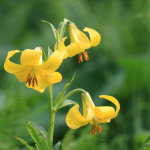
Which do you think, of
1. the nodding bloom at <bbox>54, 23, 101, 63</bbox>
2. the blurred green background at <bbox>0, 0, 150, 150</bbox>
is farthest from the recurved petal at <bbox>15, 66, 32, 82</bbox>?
the blurred green background at <bbox>0, 0, 150, 150</bbox>

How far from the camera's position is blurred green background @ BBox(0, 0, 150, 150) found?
187 cm

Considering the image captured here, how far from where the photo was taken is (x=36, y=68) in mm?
1213

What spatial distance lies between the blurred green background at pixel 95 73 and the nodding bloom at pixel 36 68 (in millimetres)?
636

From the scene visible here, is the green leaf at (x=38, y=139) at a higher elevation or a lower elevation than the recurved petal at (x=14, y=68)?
lower

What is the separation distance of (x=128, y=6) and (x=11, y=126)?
129 inches

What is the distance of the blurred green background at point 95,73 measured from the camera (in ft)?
6.15

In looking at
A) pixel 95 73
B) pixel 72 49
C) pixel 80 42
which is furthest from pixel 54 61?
pixel 95 73

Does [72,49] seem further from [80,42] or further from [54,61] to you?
[54,61]

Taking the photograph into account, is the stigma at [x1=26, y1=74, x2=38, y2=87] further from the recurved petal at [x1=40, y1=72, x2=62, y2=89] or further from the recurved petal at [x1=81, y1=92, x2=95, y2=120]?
the recurved petal at [x1=81, y1=92, x2=95, y2=120]

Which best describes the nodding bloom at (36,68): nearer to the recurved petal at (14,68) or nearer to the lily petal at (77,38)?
the recurved petal at (14,68)

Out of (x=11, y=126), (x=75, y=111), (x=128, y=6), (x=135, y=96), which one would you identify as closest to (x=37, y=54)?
(x=75, y=111)

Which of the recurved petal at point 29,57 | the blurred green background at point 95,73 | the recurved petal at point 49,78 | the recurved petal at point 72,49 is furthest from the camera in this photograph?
the blurred green background at point 95,73

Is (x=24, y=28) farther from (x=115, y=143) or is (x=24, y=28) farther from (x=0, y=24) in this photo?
(x=115, y=143)

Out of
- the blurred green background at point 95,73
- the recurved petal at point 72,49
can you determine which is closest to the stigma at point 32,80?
the recurved petal at point 72,49
